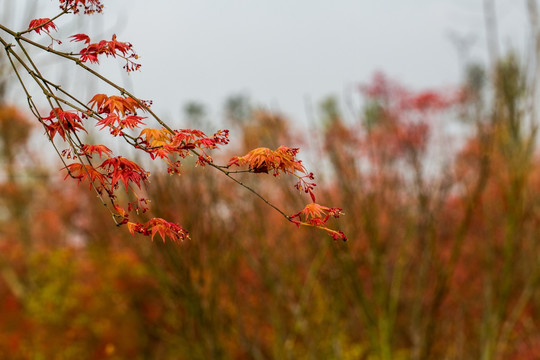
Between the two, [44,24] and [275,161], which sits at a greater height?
[44,24]

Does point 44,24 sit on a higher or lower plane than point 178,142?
higher

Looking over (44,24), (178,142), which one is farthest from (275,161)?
(44,24)

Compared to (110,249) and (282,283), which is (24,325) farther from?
(282,283)

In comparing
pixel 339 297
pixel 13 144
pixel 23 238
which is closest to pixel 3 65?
pixel 339 297

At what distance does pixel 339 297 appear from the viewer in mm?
5945

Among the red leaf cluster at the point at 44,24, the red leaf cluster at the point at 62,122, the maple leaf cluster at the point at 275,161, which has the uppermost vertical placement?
the red leaf cluster at the point at 44,24

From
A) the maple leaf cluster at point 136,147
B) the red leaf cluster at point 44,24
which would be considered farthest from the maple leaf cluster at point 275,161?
the red leaf cluster at point 44,24

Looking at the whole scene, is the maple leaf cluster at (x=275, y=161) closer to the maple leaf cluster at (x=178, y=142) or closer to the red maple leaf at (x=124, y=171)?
the maple leaf cluster at (x=178, y=142)

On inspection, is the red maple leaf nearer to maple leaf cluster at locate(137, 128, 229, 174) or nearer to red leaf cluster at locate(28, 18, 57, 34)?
maple leaf cluster at locate(137, 128, 229, 174)

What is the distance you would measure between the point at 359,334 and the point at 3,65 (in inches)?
286

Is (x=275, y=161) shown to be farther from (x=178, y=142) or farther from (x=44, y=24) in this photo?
(x=44, y=24)

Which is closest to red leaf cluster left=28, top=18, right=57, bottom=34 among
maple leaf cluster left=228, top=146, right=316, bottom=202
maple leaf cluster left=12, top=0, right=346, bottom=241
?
maple leaf cluster left=12, top=0, right=346, bottom=241

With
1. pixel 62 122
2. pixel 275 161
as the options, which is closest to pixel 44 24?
pixel 62 122

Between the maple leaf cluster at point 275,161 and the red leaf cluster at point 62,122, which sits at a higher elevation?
the red leaf cluster at point 62,122
